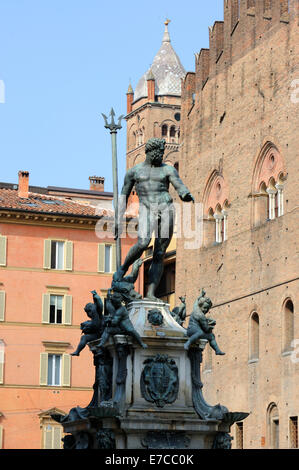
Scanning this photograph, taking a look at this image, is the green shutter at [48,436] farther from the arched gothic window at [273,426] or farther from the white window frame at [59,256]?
the arched gothic window at [273,426]

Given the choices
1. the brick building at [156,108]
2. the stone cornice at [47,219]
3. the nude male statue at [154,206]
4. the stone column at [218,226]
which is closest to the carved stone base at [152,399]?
the nude male statue at [154,206]

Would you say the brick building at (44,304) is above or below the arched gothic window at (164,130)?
below

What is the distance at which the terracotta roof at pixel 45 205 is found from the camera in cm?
4491

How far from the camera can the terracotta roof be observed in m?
44.9

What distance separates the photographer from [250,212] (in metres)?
39.0

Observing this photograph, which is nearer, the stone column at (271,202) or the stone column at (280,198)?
the stone column at (280,198)

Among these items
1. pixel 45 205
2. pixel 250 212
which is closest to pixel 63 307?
pixel 45 205

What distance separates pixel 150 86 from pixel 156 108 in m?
1.89

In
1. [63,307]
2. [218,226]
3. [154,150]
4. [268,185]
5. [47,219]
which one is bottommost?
[154,150]

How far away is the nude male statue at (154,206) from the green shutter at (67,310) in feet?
95.4

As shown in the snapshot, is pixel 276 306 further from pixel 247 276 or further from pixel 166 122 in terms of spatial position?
pixel 166 122

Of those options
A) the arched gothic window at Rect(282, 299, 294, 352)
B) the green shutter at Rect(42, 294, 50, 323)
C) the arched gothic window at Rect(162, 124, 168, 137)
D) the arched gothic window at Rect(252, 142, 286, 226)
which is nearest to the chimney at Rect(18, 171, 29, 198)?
the green shutter at Rect(42, 294, 50, 323)

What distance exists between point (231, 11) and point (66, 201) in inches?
421

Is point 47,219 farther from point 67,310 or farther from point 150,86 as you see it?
point 150,86
